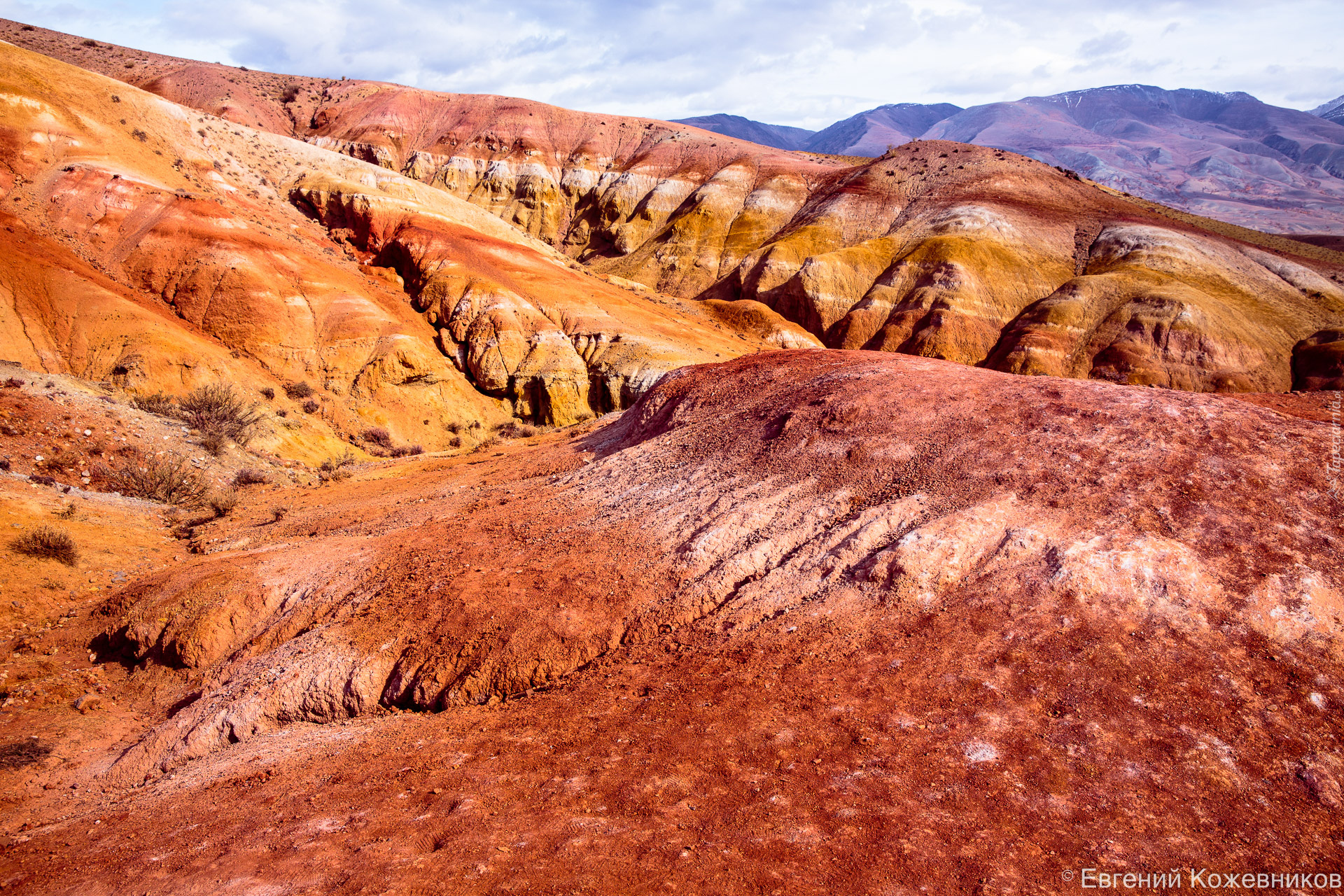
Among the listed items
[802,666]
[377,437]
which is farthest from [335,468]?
[802,666]

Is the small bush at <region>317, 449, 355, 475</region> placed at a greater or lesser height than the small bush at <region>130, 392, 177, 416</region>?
lesser

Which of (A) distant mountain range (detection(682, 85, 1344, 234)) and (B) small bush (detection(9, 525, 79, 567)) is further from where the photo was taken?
(A) distant mountain range (detection(682, 85, 1344, 234))

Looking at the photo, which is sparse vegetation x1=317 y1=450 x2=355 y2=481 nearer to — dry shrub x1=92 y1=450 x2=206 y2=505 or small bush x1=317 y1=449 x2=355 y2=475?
small bush x1=317 y1=449 x2=355 y2=475

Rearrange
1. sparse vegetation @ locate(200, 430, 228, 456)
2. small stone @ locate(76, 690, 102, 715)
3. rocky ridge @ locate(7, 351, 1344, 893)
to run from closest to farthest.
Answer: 1. rocky ridge @ locate(7, 351, 1344, 893)
2. small stone @ locate(76, 690, 102, 715)
3. sparse vegetation @ locate(200, 430, 228, 456)

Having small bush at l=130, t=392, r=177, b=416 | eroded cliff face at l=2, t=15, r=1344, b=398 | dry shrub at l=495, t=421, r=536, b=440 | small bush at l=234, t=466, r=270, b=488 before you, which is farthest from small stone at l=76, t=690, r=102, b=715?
eroded cliff face at l=2, t=15, r=1344, b=398

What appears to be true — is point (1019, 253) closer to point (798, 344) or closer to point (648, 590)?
A: point (798, 344)

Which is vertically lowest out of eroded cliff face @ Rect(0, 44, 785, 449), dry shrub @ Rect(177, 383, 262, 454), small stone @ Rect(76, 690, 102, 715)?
small stone @ Rect(76, 690, 102, 715)

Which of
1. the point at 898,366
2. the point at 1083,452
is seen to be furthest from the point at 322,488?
the point at 1083,452
